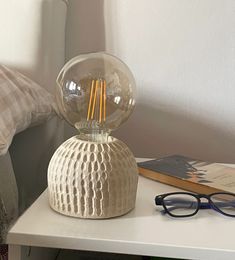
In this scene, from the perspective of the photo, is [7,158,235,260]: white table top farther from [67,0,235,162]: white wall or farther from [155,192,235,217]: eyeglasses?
[67,0,235,162]: white wall

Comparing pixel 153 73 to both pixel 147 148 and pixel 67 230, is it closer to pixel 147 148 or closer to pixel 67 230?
pixel 147 148

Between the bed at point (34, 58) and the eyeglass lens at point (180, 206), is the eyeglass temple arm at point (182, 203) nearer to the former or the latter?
the eyeglass lens at point (180, 206)

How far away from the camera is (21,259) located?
62cm

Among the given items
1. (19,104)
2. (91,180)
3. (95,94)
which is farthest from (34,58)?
(91,180)

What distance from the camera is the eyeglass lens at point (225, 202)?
0.68 m

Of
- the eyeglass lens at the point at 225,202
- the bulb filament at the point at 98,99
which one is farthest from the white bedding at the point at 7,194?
the eyeglass lens at the point at 225,202

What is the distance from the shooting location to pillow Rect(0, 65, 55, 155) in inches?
27.3

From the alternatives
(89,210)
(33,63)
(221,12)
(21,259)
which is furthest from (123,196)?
(221,12)

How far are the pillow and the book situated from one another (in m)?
0.20

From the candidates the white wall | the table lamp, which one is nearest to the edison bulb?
the table lamp

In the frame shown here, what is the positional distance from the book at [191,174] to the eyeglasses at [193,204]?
2 cm

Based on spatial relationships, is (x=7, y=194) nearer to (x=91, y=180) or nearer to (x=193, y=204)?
(x=91, y=180)

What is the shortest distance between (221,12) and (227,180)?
40 centimetres

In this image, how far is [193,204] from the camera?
683mm
